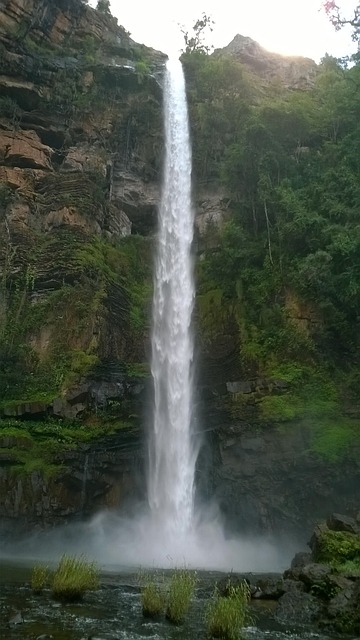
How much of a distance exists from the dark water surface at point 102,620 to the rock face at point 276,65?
3469 cm

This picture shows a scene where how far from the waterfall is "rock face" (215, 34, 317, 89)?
420 inches

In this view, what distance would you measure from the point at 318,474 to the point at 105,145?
1966 cm

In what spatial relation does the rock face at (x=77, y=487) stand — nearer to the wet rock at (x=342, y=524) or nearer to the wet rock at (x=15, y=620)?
the wet rock at (x=342, y=524)

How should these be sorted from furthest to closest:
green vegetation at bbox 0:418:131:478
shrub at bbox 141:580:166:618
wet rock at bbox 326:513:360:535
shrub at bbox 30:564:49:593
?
1. green vegetation at bbox 0:418:131:478
2. wet rock at bbox 326:513:360:535
3. shrub at bbox 30:564:49:593
4. shrub at bbox 141:580:166:618

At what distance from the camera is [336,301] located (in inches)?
770

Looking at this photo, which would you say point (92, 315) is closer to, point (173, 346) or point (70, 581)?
point (173, 346)

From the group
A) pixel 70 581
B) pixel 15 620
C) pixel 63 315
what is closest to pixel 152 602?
pixel 70 581

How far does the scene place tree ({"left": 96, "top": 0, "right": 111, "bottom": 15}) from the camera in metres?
34.4

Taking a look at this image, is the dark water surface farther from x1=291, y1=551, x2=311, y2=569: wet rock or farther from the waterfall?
the waterfall

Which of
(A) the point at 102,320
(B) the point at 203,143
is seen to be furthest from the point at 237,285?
(B) the point at 203,143

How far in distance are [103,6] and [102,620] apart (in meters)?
36.0

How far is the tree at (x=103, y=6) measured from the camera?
34.4m

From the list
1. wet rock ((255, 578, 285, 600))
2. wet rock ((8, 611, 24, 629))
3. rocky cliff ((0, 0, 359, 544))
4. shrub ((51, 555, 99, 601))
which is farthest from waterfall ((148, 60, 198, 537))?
wet rock ((8, 611, 24, 629))

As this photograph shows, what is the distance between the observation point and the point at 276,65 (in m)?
39.0
